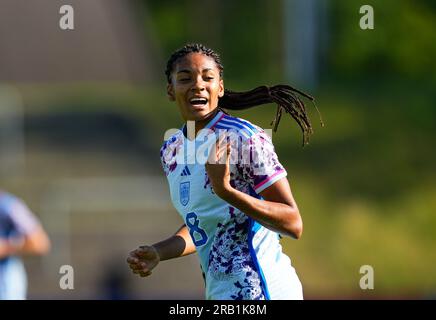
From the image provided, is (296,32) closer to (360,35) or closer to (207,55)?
(360,35)

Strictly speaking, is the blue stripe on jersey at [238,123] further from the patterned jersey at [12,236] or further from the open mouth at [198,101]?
the patterned jersey at [12,236]

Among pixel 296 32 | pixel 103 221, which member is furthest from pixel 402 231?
pixel 296 32

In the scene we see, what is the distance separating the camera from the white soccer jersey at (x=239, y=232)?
5340 millimetres

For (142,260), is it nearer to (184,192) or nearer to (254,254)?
(184,192)

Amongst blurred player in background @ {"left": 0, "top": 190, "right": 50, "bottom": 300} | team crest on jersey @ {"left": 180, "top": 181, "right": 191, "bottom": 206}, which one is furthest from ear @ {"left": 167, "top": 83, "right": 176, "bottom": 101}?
blurred player in background @ {"left": 0, "top": 190, "right": 50, "bottom": 300}

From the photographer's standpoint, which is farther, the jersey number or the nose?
the jersey number

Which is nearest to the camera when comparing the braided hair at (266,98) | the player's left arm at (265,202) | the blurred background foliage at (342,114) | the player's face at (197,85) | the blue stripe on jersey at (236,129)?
the player's left arm at (265,202)

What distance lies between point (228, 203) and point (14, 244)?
17.9 feet

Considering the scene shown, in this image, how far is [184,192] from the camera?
5.61 m

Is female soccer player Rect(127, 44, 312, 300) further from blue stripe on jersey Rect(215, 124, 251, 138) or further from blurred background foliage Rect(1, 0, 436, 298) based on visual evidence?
blurred background foliage Rect(1, 0, 436, 298)

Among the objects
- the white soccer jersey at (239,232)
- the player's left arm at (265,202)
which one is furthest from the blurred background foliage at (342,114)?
the player's left arm at (265,202)

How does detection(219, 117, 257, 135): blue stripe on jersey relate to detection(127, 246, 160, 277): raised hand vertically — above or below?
above

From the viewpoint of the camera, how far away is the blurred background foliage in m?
19.7

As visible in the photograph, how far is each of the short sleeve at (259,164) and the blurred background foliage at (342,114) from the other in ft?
33.9
